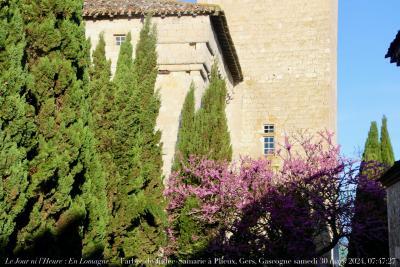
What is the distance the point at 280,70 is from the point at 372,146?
4.78m

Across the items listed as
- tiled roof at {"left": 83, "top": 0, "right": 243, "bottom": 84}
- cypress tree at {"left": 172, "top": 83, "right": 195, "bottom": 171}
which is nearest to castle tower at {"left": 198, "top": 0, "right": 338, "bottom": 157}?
tiled roof at {"left": 83, "top": 0, "right": 243, "bottom": 84}

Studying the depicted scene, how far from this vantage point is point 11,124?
7730 mm

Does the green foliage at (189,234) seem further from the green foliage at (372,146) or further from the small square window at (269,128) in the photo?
the small square window at (269,128)

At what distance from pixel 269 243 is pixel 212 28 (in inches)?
286

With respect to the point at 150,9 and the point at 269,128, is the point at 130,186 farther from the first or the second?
the point at 269,128

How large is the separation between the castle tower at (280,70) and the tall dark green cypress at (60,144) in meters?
14.2

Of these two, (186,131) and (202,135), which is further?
(186,131)

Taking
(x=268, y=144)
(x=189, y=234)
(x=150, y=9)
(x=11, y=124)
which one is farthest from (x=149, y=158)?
(x=268, y=144)

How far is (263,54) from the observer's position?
24.7 m

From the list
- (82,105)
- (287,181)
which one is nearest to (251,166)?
(287,181)

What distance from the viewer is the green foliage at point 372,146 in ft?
72.2

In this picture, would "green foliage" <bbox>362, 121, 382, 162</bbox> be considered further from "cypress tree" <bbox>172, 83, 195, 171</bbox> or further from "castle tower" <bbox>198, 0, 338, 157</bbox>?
"cypress tree" <bbox>172, 83, 195, 171</bbox>

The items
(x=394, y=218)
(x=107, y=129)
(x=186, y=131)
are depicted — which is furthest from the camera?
(x=186, y=131)

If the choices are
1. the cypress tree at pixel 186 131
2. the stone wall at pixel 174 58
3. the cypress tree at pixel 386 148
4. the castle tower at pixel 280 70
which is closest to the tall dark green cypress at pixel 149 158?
the cypress tree at pixel 186 131
